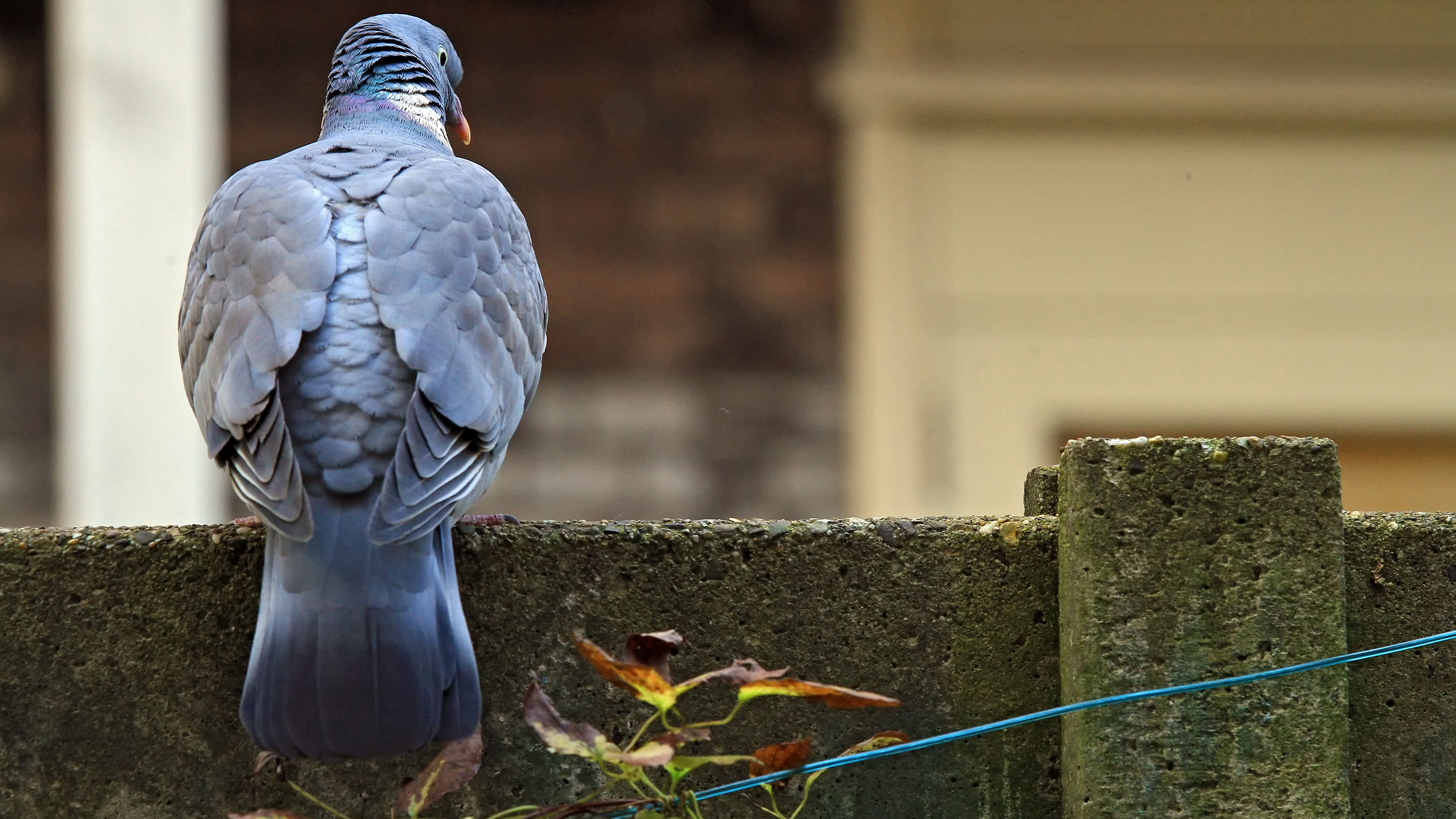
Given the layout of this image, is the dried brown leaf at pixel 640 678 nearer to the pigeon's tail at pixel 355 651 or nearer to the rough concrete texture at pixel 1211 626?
the pigeon's tail at pixel 355 651

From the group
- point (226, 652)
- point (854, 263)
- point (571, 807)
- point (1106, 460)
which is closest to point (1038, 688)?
point (1106, 460)

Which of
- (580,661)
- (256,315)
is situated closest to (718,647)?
(580,661)

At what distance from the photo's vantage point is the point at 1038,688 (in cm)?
200

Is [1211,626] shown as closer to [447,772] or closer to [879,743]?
[879,743]

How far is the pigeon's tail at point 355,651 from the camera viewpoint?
1.76m

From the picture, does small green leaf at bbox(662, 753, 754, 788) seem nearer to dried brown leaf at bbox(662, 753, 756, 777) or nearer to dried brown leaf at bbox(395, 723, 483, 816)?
dried brown leaf at bbox(662, 753, 756, 777)

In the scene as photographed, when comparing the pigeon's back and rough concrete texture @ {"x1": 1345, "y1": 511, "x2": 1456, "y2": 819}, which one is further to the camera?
rough concrete texture @ {"x1": 1345, "y1": 511, "x2": 1456, "y2": 819}

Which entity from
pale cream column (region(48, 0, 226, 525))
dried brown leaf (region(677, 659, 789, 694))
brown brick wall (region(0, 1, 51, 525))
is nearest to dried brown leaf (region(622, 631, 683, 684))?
dried brown leaf (region(677, 659, 789, 694))

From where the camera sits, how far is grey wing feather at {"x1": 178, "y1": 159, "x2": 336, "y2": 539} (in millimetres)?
1944

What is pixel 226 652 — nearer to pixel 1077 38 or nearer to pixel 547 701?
pixel 547 701

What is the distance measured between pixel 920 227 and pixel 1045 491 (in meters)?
3.78

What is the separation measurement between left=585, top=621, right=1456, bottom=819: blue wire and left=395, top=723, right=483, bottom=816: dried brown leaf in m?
0.16

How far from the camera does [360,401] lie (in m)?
2.02

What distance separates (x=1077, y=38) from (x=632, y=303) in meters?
1.72
